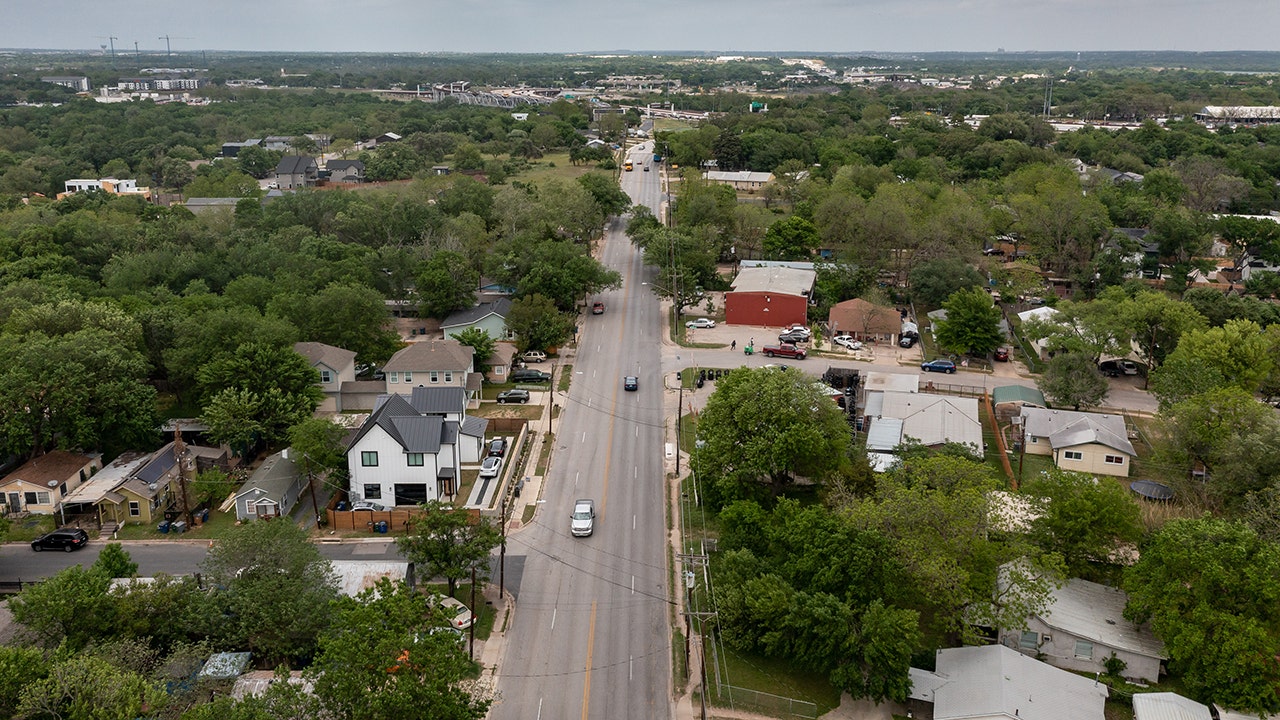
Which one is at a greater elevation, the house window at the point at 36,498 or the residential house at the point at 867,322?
the residential house at the point at 867,322

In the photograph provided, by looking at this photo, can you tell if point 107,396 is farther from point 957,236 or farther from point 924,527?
point 957,236

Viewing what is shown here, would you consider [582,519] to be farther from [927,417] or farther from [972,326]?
[972,326]

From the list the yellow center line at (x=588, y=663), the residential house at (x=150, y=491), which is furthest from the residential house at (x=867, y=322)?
the residential house at (x=150, y=491)

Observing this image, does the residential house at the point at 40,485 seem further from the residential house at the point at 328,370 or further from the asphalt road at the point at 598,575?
the asphalt road at the point at 598,575

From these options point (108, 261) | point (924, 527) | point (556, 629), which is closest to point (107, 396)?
point (556, 629)

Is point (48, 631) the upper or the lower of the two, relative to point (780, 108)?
lower

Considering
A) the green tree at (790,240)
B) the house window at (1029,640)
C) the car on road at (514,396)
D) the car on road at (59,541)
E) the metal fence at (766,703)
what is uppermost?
the green tree at (790,240)

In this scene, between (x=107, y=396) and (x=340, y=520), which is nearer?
(x=340, y=520)
